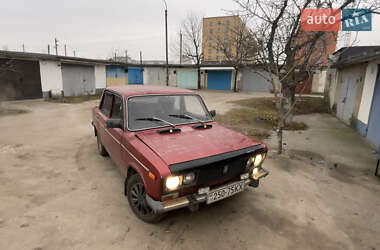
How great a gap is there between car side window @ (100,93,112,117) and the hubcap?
1.83m

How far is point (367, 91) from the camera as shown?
24.4 feet

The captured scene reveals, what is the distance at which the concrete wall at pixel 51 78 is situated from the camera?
15632mm

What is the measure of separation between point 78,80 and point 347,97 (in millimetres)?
18838

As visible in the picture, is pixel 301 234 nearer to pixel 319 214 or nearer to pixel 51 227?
pixel 319 214

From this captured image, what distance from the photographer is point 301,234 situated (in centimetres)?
280

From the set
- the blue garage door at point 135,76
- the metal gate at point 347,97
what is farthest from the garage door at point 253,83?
the metal gate at point 347,97

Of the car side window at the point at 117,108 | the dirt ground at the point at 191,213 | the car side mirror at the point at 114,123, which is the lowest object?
the dirt ground at the point at 191,213

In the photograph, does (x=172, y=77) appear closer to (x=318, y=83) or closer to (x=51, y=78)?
(x=51, y=78)

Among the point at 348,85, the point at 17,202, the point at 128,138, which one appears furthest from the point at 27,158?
the point at 348,85

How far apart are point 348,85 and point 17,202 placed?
1210 centimetres

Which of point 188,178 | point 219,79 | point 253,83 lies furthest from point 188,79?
point 188,178

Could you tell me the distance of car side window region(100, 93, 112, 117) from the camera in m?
4.26

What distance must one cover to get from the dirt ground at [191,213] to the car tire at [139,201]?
12cm

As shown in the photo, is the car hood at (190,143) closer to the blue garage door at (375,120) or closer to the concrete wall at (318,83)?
the blue garage door at (375,120)
